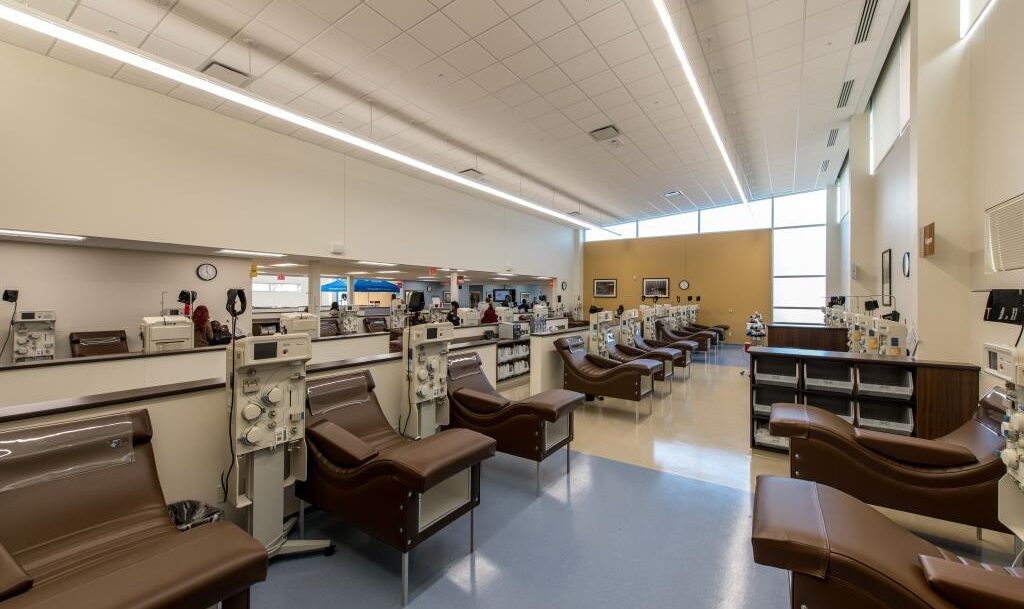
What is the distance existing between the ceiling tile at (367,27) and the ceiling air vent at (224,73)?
162 centimetres

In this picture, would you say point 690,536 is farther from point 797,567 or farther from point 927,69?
point 927,69

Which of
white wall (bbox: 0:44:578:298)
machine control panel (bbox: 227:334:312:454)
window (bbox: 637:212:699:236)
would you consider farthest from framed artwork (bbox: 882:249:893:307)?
white wall (bbox: 0:44:578:298)

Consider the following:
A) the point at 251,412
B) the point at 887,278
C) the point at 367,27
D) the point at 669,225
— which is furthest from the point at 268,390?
the point at 669,225

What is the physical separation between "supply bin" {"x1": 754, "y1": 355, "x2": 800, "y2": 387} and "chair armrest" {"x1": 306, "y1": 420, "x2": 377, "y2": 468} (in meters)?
3.54

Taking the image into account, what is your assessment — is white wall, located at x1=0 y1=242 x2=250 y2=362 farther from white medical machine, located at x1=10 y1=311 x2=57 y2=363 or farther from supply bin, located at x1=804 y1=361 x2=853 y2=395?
supply bin, located at x1=804 y1=361 x2=853 y2=395

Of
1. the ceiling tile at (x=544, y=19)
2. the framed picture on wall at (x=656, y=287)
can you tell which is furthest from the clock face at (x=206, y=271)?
the framed picture on wall at (x=656, y=287)

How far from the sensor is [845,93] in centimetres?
541

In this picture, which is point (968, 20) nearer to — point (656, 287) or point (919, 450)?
point (919, 450)

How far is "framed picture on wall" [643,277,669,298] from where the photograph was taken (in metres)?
12.5

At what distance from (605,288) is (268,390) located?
12693mm

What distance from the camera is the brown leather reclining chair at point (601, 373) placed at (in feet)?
15.4

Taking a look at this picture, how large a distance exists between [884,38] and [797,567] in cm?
590

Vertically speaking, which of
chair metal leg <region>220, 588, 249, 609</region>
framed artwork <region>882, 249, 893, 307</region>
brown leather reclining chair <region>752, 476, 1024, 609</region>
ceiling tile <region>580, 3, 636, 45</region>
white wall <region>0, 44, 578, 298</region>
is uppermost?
ceiling tile <region>580, 3, 636, 45</region>

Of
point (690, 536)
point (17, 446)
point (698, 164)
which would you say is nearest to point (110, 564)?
point (17, 446)
